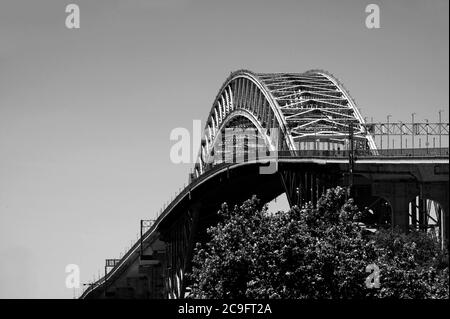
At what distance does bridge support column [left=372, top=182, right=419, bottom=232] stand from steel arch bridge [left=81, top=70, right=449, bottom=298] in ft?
0.27

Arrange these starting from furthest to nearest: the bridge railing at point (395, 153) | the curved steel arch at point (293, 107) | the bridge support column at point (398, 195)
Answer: the curved steel arch at point (293, 107) → the bridge support column at point (398, 195) → the bridge railing at point (395, 153)

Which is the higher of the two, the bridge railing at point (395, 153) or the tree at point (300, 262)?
the bridge railing at point (395, 153)

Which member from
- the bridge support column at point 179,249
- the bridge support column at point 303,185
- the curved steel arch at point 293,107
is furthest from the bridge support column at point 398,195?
the bridge support column at point 179,249

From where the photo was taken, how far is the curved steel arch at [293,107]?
156250 millimetres

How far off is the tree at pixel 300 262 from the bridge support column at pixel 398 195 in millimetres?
30990

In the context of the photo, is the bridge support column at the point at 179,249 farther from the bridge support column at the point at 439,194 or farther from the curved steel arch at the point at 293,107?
the bridge support column at the point at 439,194

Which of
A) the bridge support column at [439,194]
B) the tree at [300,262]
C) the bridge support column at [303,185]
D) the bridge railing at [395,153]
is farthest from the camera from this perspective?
the bridge support column at [303,185]

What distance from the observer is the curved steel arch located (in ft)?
513

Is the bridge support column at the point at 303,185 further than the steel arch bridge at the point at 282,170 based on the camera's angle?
Yes

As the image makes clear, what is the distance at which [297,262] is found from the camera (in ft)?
241

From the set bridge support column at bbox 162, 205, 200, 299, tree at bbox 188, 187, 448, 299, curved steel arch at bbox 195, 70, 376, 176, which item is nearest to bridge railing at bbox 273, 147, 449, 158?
curved steel arch at bbox 195, 70, 376, 176

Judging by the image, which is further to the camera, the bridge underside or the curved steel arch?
the curved steel arch

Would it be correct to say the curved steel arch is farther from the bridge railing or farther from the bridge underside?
the bridge railing
